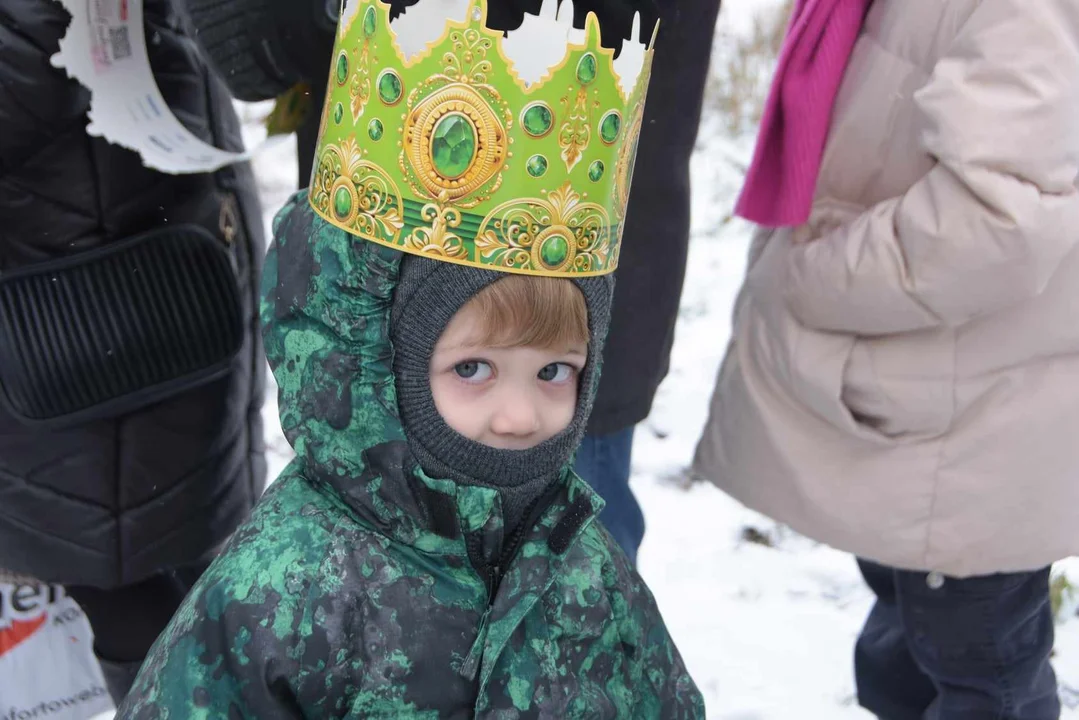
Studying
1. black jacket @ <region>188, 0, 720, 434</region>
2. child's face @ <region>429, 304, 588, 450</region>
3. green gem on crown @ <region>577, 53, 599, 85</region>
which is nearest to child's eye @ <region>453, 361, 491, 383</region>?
child's face @ <region>429, 304, 588, 450</region>

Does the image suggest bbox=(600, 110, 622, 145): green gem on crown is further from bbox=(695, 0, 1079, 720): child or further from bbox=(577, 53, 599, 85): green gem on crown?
bbox=(695, 0, 1079, 720): child

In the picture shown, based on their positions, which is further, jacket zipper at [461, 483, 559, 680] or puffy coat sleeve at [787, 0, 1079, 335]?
puffy coat sleeve at [787, 0, 1079, 335]

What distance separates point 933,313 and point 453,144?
77 cm

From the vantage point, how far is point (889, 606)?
79.0 inches

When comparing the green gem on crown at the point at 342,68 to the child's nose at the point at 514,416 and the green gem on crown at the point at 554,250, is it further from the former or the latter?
the child's nose at the point at 514,416

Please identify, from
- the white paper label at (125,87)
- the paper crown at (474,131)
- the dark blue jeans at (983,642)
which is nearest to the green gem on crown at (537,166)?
the paper crown at (474,131)

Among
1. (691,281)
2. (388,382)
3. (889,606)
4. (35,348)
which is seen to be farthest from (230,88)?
(691,281)

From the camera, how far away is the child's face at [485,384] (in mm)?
1194

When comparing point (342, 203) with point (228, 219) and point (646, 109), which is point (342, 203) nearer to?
point (228, 219)

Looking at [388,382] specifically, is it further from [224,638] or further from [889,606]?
[889,606]

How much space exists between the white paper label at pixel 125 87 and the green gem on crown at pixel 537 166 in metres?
0.53

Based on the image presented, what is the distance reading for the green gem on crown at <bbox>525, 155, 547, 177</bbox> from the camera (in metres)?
1.20

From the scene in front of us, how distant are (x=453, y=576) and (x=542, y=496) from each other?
5.8 inches

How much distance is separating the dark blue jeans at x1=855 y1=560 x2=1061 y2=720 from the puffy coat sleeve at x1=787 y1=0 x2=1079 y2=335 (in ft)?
1.57
